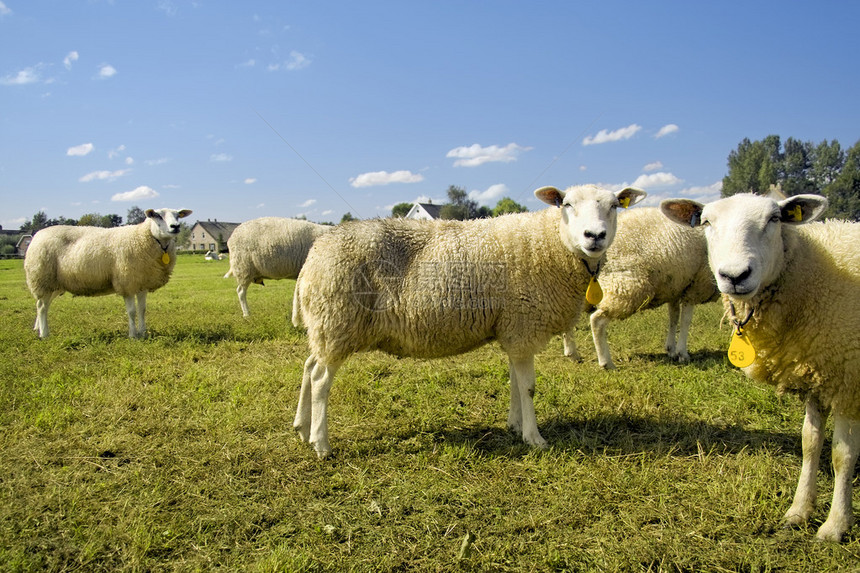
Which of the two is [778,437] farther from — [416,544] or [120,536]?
[120,536]

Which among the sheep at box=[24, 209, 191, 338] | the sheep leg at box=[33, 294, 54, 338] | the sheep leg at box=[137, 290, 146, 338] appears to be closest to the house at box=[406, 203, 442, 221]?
the sheep at box=[24, 209, 191, 338]

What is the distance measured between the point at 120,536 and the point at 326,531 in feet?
4.22

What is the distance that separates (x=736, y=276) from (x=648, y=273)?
12.9 ft

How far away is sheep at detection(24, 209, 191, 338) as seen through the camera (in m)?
9.30

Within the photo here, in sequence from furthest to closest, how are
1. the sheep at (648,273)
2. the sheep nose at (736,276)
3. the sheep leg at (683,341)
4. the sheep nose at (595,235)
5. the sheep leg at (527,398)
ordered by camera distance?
the sheep leg at (683,341) → the sheep at (648,273) → the sheep leg at (527,398) → the sheep nose at (595,235) → the sheep nose at (736,276)

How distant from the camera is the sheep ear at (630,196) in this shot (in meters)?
4.67

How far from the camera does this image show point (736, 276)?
290cm

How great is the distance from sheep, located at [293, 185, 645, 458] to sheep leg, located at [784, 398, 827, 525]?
180 cm

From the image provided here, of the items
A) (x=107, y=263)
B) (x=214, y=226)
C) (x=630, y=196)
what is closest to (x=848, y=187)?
(x=630, y=196)

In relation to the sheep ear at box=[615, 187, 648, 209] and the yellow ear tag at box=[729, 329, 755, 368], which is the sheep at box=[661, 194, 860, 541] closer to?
the yellow ear tag at box=[729, 329, 755, 368]

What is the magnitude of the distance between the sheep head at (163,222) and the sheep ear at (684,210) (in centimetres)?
861

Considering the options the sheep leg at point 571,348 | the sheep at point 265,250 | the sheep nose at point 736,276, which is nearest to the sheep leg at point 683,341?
the sheep leg at point 571,348

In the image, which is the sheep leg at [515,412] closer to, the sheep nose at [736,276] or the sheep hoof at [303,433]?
the sheep hoof at [303,433]

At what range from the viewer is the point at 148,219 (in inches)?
383
